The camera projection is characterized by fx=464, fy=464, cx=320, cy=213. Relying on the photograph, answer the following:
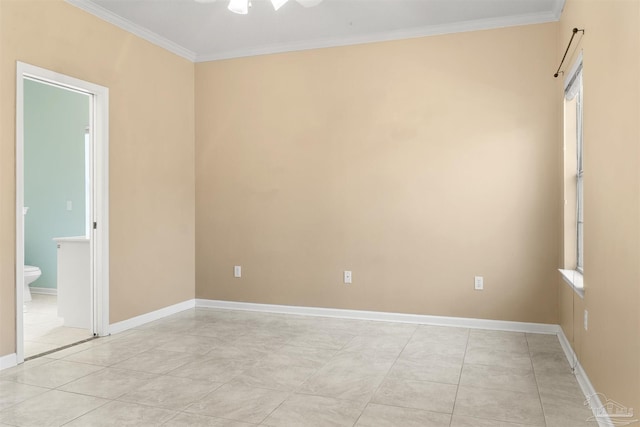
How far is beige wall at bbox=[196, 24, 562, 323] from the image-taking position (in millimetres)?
4090

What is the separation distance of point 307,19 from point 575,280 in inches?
120

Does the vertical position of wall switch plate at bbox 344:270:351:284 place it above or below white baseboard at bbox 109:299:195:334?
above

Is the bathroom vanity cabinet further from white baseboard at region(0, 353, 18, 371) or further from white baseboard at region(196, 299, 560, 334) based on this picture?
white baseboard at region(196, 299, 560, 334)

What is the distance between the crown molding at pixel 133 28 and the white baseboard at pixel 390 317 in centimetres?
271

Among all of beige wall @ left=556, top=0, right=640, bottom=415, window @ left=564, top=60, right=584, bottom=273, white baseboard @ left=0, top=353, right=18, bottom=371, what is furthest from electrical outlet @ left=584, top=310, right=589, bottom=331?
white baseboard @ left=0, top=353, right=18, bottom=371

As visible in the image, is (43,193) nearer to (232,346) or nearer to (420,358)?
(232,346)

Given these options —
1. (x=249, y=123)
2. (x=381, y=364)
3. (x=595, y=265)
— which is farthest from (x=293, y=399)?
(x=249, y=123)

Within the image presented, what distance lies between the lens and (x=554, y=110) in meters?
4.01

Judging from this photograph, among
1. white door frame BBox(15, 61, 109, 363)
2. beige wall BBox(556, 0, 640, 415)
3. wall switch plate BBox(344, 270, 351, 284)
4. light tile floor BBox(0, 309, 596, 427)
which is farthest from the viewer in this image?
wall switch plate BBox(344, 270, 351, 284)

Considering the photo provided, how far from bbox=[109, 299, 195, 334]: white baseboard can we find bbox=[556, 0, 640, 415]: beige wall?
3649mm

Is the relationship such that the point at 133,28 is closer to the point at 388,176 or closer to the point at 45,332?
the point at 388,176

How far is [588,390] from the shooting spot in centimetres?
266

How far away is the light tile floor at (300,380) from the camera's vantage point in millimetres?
2465

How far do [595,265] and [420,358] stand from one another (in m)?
1.39
